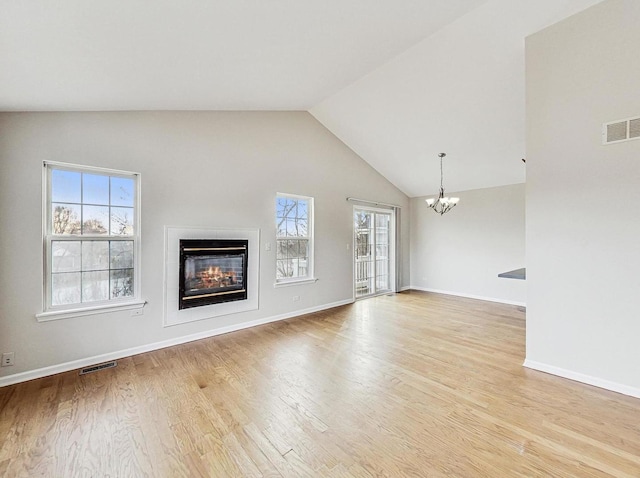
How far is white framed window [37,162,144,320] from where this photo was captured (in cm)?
276

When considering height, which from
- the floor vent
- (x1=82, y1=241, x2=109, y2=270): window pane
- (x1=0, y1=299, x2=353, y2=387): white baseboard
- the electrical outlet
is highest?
(x1=82, y1=241, x2=109, y2=270): window pane

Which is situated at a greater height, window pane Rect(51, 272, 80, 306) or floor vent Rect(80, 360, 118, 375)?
window pane Rect(51, 272, 80, 306)

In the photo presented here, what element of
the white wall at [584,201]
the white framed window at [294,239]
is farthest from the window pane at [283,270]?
the white wall at [584,201]

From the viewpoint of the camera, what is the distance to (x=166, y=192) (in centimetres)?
339

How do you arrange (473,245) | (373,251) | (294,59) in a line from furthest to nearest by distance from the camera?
(373,251) < (473,245) < (294,59)

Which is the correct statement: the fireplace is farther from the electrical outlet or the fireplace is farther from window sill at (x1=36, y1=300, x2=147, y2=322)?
the electrical outlet

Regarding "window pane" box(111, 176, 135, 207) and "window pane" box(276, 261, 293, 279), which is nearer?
"window pane" box(111, 176, 135, 207)

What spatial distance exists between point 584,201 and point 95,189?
506 cm

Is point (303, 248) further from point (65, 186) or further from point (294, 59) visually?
point (65, 186)

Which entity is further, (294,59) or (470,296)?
(470,296)

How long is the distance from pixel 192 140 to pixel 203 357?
2773mm

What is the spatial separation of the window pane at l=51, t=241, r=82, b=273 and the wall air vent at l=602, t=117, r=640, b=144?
5338mm

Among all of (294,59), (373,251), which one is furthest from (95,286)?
(373,251)

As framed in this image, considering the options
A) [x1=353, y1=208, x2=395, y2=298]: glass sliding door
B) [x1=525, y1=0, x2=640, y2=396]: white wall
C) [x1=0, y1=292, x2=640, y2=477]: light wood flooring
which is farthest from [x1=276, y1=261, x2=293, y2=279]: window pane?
[x1=525, y1=0, x2=640, y2=396]: white wall
